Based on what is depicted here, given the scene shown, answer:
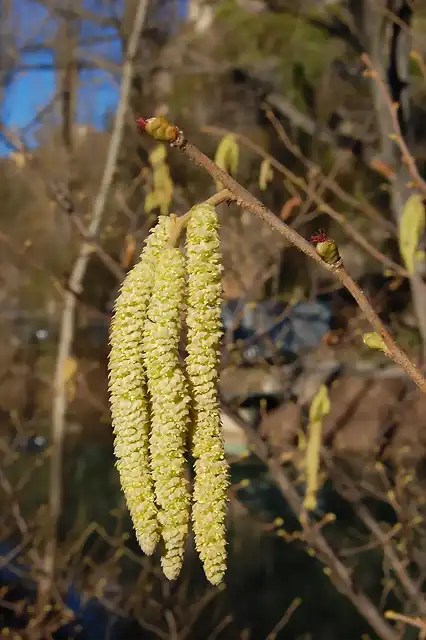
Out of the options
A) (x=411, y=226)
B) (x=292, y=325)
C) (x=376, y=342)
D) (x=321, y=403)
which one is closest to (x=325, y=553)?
(x=321, y=403)

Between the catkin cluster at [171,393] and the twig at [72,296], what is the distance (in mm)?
1511

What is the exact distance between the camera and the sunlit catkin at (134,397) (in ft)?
2.06

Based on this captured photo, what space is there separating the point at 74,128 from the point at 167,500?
3828mm

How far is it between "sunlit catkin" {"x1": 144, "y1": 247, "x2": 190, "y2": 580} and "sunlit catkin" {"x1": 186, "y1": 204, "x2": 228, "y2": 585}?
0.02 m

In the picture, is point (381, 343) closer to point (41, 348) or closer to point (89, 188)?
point (89, 188)

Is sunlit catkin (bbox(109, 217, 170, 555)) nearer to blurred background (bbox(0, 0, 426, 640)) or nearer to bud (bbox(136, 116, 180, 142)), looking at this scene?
bud (bbox(136, 116, 180, 142))

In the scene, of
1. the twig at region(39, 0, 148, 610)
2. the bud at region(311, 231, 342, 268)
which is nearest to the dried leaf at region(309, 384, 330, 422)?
the twig at region(39, 0, 148, 610)

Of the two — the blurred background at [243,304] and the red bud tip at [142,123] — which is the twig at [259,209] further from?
the blurred background at [243,304]

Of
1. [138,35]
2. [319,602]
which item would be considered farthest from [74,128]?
[319,602]

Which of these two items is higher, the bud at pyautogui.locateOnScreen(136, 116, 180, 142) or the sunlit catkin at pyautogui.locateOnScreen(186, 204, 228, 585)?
the bud at pyautogui.locateOnScreen(136, 116, 180, 142)

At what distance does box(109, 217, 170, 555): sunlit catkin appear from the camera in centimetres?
63

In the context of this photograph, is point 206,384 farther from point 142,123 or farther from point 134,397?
point 142,123

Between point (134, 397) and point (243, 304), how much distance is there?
6.11 ft

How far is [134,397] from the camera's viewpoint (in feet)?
2.08
